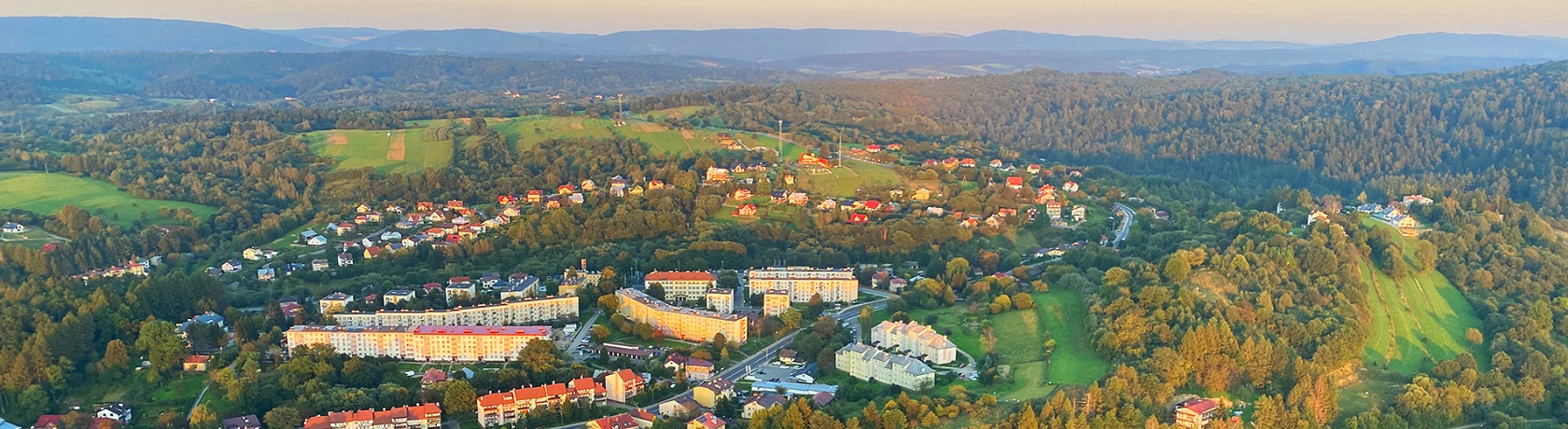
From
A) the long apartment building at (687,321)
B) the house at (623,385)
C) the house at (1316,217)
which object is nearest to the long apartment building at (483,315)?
the long apartment building at (687,321)

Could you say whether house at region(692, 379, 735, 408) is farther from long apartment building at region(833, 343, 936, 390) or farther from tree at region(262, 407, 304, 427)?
tree at region(262, 407, 304, 427)

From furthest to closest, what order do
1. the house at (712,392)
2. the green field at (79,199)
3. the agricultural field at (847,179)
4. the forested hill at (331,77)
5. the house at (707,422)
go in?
the forested hill at (331,77)
the agricultural field at (847,179)
the green field at (79,199)
the house at (712,392)
the house at (707,422)

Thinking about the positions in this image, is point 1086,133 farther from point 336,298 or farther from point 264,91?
point 264,91

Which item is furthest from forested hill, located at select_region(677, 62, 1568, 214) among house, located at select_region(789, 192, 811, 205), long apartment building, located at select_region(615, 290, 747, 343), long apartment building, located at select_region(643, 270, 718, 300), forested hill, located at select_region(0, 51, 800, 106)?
forested hill, located at select_region(0, 51, 800, 106)

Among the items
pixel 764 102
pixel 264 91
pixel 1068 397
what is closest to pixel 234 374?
pixel 1068 397

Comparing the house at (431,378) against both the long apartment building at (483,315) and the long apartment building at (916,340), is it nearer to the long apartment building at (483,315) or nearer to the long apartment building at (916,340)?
the long apartment building at (483,315)

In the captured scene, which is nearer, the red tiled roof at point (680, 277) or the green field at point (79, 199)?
the red tiled roof at point (680, 277)

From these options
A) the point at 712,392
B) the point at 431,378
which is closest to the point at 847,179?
the point at 712,392

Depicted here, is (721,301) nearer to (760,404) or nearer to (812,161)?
(760,404)
